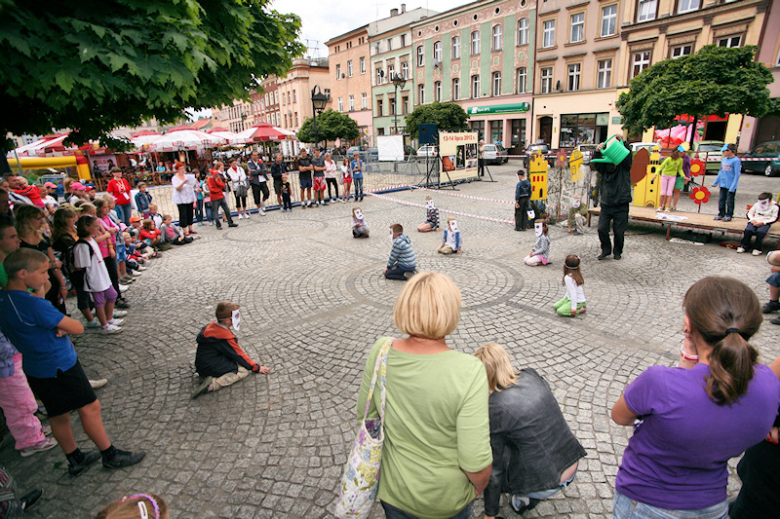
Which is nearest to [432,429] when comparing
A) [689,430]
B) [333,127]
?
[689,430]

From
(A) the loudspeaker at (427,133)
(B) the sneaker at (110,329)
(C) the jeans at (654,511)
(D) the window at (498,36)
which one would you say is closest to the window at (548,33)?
(D) the window at (498,36)

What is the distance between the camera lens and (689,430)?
5.42ft

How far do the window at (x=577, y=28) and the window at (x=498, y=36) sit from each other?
632 cm

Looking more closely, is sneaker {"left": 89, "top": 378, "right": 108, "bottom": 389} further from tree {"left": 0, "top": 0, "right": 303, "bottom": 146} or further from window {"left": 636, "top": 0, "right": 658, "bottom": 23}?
window {"left": 636, "top": 0, "right": 658, "bottom": 23}

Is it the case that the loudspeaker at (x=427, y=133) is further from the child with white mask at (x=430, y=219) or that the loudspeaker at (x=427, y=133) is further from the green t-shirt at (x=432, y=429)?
the green t-shirt at (x=432, y=429)

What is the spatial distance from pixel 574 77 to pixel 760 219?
96.7 feet

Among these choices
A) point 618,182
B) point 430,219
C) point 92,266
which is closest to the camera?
point 92,266

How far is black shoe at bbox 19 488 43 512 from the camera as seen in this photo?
3.09 metres

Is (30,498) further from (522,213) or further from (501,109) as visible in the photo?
(501,109)

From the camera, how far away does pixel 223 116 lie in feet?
307

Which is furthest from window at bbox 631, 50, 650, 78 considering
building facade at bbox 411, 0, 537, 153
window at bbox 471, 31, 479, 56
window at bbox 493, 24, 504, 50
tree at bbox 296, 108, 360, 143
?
Result: tree at bbox 296, 108, 360, 143

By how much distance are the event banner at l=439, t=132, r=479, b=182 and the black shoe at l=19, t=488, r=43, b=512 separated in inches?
706

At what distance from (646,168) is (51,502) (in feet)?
44.6

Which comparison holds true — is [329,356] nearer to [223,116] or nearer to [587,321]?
[587,321]
